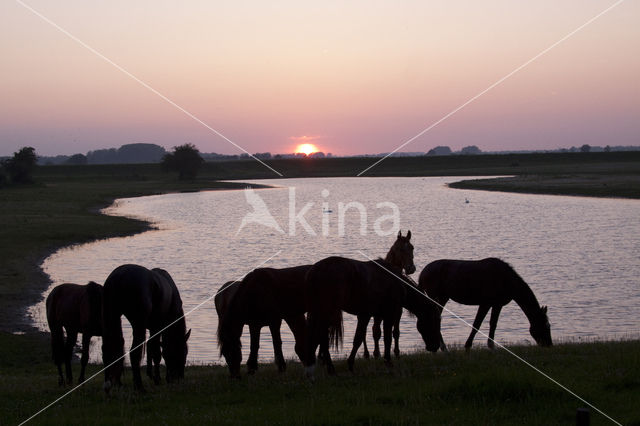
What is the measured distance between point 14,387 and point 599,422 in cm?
865

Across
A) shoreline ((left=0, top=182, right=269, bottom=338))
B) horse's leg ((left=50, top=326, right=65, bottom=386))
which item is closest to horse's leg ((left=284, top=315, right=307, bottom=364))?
horse's leg ((left=50, top=326, right=65, bottom=386))

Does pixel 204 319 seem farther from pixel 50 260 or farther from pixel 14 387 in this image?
pixel 50 260

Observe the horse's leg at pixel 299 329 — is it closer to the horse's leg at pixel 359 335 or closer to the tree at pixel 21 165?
the horse's leg at pixel 359 335

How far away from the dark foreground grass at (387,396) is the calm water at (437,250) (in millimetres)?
5780

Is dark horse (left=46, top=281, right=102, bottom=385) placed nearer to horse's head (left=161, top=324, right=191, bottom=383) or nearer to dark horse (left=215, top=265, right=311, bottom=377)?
horse's head (left=161, top=324, right=191, bottom=383)

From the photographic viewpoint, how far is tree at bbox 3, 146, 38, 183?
92.4 meters

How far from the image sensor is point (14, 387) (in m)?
11.0

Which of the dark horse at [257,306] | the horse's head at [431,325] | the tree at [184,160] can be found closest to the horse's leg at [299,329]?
the dark horse at [257,306]

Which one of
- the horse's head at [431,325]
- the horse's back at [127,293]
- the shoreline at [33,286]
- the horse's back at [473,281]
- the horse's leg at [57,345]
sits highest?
the horse's back at [127,293]

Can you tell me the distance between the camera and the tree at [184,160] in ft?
396

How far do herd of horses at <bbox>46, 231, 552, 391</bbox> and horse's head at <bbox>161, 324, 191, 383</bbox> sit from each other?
0.05 feet

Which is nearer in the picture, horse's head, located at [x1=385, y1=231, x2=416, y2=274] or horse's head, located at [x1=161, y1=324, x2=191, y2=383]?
horse's head, located at [x1=161, y1=324, x2=191, y2=383]

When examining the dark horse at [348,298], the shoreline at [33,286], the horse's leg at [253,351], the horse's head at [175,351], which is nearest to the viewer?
the dark horse at [348,298]

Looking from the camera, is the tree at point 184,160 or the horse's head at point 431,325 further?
the tree at point 184,160
